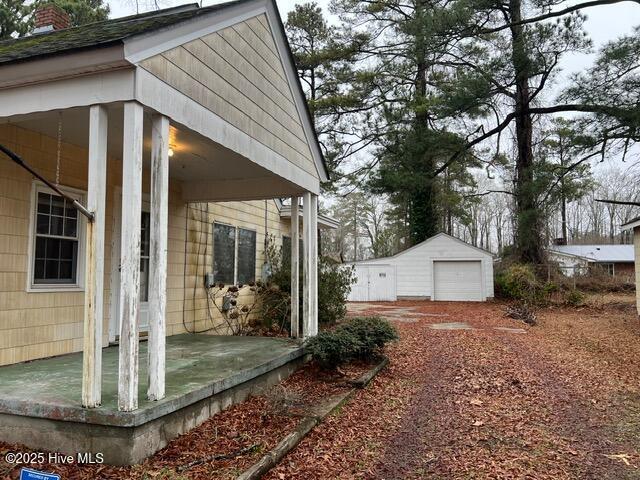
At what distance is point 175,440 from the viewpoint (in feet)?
12.1

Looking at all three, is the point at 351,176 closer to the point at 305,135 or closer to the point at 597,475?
the point at 305,135

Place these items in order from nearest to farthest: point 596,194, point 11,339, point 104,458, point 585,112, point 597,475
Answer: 1. point 104,458
2. point 597,475
3. point 11,339
4. point 585,112
5. point 596,194

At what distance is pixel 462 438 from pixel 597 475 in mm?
1117

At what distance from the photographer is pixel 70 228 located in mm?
5691

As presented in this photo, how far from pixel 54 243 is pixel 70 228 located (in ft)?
0.92

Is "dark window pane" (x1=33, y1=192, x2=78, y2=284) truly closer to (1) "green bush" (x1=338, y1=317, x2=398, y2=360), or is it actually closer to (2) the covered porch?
(2) the covered porch

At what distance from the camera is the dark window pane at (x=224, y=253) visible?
8.80m

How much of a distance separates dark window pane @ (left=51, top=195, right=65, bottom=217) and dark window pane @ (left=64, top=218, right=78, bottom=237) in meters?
0.13

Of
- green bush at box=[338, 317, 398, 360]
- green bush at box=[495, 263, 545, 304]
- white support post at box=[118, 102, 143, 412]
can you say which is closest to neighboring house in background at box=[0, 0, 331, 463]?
white support post at box=[118, 102, 143, 412]

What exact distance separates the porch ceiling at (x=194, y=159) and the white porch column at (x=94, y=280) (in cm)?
52

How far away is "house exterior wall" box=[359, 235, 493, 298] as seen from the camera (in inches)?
827

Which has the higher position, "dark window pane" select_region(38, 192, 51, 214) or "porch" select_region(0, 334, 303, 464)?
"dark window pane" select_region(38, 192, 51, 214)

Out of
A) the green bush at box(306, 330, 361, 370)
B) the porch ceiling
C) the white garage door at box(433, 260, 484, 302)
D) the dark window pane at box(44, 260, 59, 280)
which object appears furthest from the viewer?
the white garage door at box(433, 260, 484, 302)

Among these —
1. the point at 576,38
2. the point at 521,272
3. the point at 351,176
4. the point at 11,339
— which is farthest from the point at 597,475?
the point at 351,176
